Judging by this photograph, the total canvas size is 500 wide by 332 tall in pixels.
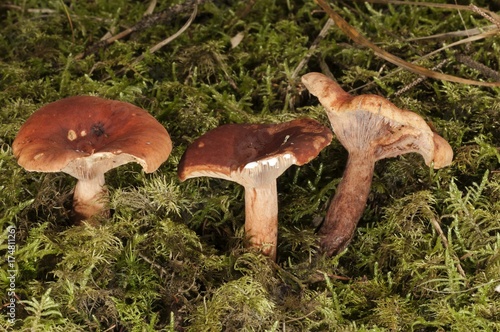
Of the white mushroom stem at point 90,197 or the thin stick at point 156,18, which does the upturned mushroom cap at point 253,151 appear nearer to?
the white mushroom stem at point 90,197

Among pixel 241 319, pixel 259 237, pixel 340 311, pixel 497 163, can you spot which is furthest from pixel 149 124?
pixel 497 163

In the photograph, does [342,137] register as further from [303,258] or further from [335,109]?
[303,258]

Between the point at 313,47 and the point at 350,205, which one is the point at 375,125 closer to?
the point at 350,205

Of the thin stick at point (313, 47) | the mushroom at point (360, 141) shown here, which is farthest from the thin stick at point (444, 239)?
the thin stick at point (313, 47)

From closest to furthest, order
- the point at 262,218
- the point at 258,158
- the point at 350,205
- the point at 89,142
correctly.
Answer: the point at 258,158
the point at 89,142
the point at 262,218
the point at 350,205

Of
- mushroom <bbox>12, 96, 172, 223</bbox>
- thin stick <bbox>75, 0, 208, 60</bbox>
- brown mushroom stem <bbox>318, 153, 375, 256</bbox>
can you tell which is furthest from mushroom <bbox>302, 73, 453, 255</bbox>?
thin stick <bbox>75, 0, 208, 60</bbox>

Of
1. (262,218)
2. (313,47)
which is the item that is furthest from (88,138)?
(313,47)
